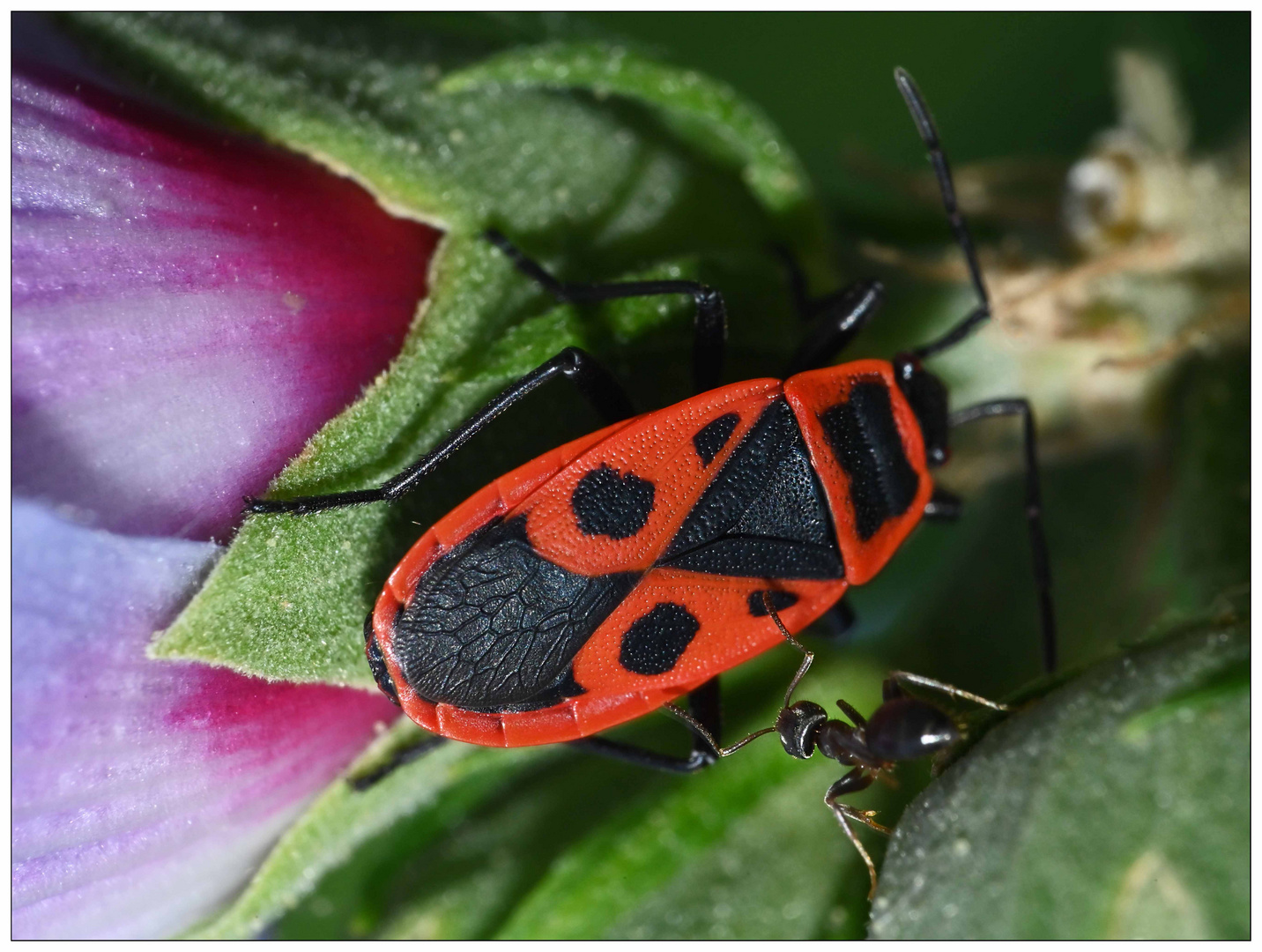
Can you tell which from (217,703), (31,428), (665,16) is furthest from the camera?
(665,16)

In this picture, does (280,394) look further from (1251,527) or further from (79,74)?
(1251,527)

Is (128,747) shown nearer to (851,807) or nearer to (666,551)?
(666,551)

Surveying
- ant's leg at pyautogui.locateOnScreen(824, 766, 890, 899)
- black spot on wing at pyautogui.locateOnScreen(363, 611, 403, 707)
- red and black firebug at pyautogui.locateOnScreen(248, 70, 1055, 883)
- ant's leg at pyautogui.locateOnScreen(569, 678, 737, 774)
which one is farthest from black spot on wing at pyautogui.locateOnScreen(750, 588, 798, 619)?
black spot on wing at pyautogui.locateOnScreen(363, 611, 403, 707)

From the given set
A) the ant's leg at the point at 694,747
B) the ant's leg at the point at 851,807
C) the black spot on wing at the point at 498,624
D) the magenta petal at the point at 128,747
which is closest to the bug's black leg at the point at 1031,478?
the ant's leg at the point at 851,807

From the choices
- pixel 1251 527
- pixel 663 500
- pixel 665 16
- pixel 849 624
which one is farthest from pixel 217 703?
pixel 665 16

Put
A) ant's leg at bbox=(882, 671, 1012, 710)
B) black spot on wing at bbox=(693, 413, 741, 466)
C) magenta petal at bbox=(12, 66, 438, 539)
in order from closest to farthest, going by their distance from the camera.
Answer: magenta petal at bbox=(12, 66, 438, 539)
ant's leg at bbox=(882, 671, 1012, 710)
black spot on wing at bbox=(693, 413, 741, 466)

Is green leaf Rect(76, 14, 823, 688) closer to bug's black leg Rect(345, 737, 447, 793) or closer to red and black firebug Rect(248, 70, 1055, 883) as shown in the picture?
red and black firebug Rect(248, 70, 1055, 883)

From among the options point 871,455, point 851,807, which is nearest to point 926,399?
point 871,455
